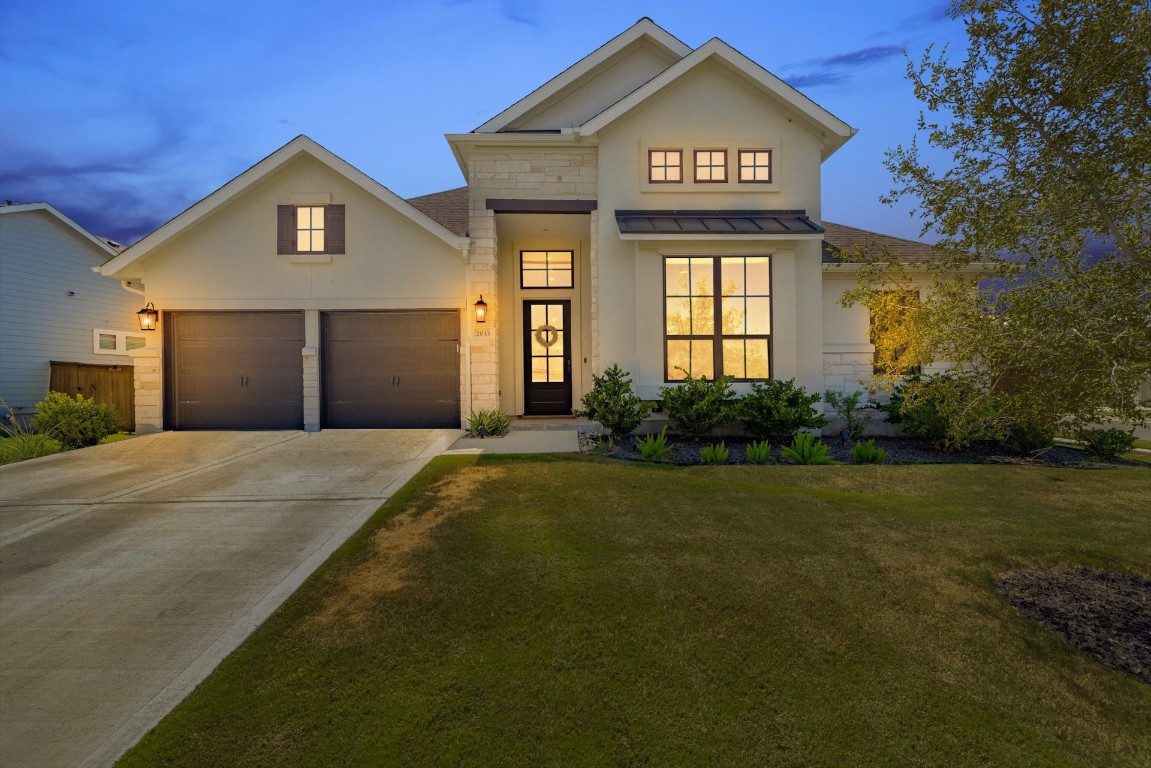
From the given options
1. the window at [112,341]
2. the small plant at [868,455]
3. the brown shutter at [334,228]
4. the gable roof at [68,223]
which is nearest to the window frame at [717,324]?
the small plant at [868,455]

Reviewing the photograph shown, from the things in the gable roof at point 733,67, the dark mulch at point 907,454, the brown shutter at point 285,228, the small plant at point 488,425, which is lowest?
the dark mulch at point 907,454

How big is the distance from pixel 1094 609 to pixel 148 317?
48.2 ft

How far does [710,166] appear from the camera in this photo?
429 inches

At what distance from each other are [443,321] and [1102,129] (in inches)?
402

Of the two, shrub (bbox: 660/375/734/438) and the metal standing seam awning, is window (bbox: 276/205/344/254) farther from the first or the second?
shrub (bbox: 660/375/734/438)

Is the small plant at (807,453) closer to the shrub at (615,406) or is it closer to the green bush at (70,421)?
the shrub at (615,406)

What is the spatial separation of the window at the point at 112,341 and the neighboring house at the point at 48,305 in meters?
0.02

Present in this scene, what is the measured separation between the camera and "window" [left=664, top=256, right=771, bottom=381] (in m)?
10.5

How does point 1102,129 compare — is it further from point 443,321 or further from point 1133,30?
point 443,321

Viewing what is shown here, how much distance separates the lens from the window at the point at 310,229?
11305mm

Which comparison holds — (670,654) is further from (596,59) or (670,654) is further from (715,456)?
(596,59)

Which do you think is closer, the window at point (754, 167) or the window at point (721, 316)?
the window at point (721, 316)

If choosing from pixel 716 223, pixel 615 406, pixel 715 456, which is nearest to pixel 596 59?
pixel 716 223

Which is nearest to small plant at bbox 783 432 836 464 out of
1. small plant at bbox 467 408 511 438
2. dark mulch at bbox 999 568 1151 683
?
dark mulch at bbox 999 568 1151 683
